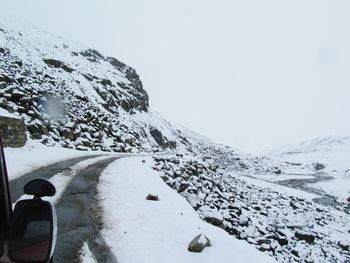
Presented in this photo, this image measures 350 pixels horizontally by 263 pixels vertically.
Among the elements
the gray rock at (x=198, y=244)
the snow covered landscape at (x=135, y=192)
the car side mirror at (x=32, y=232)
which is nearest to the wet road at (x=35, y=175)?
the snow covered landscape at (x=135, y=192)

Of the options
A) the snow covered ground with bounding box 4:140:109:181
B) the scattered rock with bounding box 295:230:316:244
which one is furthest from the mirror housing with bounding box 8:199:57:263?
the scattered rock with bounding box 295:230:316:244

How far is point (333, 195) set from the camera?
41.4 meters

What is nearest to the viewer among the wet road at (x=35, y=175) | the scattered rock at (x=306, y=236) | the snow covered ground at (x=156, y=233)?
the snow covered ground at (x=156, y=233)

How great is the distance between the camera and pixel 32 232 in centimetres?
199

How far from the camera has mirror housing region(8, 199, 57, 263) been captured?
1.94 m

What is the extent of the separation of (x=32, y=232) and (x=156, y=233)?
534cm

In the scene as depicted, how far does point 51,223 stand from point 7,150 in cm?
1475

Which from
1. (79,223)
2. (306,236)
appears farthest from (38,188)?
(306,236)

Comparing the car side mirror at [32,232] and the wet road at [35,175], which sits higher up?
the car side mirror at [32,232]

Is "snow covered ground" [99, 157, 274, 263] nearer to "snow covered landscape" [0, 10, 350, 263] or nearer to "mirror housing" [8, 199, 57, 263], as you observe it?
"snow covered landscape" [0, 10, 350, 263]

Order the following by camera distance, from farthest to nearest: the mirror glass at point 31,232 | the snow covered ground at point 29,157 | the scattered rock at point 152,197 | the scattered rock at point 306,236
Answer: the scattered rock at point 306,236 → the snow covered ground at point 29,157 → the scattered rock at point 152,197 → the mirror glass at point 31,232

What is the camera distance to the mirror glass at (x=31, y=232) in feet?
6.37

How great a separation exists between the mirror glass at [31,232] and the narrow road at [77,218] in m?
3.67

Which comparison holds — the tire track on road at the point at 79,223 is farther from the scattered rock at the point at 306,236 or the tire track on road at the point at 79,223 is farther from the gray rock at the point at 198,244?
the scattered rock at the point at 306,236
